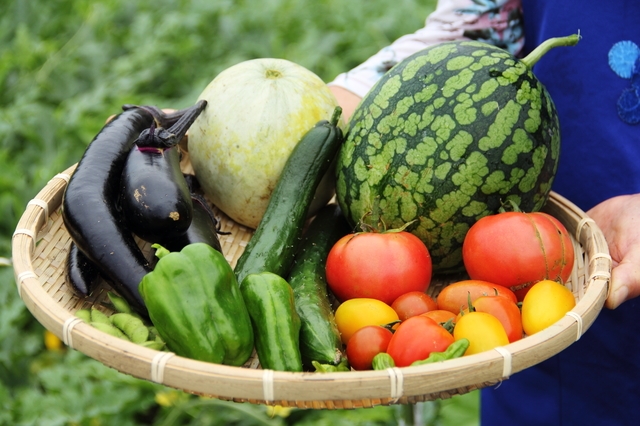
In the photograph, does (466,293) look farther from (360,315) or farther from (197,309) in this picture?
(197,309)

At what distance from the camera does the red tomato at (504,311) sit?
166 cm

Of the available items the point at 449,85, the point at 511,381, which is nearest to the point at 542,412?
the point at 511,381

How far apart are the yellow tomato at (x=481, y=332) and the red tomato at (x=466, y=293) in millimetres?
153

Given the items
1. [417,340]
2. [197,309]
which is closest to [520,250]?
[417,340]

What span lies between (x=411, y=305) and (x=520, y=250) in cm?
31

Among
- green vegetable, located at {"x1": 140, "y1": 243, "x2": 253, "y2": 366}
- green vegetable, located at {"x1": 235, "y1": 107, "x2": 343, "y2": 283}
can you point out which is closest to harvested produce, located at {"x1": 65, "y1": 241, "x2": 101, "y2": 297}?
green vegetable, located at {"x1": 140, "y1": 243, "x2": 253, "y2": 366}

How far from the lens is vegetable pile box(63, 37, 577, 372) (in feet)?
5.33

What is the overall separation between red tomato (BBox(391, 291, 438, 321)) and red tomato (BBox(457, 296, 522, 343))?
0.11 metres

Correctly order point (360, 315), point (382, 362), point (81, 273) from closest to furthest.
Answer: point (382, 362), point (360, 315), point (81, 273)

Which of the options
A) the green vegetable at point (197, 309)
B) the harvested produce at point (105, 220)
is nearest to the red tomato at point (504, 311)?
the green vegetable at point (197, 309)

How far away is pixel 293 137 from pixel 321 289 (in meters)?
0.53

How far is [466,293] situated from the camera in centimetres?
178

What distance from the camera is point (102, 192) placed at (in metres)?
1.90

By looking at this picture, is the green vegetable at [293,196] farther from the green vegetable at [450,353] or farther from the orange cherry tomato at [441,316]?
the green vegetable at [450,353]
